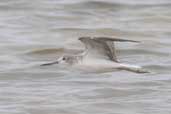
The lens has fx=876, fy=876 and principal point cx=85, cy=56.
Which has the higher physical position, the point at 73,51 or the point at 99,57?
the point at 99,57

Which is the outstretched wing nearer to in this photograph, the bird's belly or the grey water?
the bird's belly

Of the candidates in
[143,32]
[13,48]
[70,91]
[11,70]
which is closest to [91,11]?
[143,32]

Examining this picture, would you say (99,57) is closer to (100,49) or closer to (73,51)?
(100,49)

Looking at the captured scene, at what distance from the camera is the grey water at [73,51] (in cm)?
1120

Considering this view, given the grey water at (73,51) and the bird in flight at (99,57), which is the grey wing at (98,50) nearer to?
the bird in flight at (99,57)

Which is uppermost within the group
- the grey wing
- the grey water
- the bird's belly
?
the grey wing

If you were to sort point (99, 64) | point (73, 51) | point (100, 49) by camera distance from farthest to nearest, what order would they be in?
point (73, 51) → point (100, 49) → point (99, 64)

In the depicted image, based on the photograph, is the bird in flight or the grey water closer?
the grey water

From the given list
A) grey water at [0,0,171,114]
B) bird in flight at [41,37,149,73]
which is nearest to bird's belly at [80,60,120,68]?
A: bird in flight at [41,37,149,73]

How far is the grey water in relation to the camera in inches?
441

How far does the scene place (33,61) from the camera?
1391 cm

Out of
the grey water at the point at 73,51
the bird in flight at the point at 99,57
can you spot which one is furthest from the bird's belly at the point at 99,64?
the grey water at the point at 73,51

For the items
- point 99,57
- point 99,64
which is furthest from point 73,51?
point 99,64

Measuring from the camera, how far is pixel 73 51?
14.5 meters
